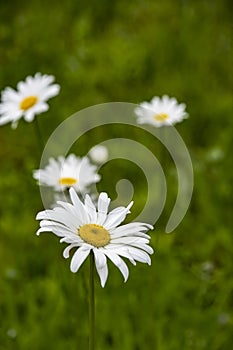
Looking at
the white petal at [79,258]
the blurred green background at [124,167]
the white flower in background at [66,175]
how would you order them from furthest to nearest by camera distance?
the blurred green background at [124,167]
the white flower in background at [66,175]
the white petal at [79,258]

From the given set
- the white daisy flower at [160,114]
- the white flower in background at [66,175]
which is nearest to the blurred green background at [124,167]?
the white flower in background at [66,175]

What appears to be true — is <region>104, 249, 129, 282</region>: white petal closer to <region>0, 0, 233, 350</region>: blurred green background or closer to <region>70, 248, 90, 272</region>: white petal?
<region>70, 248, 90, 272</region>: white petal

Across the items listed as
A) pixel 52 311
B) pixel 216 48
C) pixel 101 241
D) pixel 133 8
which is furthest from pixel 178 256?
pixel 133 8

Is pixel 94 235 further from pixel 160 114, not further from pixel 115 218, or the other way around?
pixel 160 114

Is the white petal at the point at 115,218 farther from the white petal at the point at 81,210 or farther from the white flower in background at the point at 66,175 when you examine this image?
the white flower in background at the point at 66,175

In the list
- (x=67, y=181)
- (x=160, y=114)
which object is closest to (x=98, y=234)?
(x=67, y=181)

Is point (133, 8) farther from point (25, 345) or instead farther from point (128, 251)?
point (128, 251)
